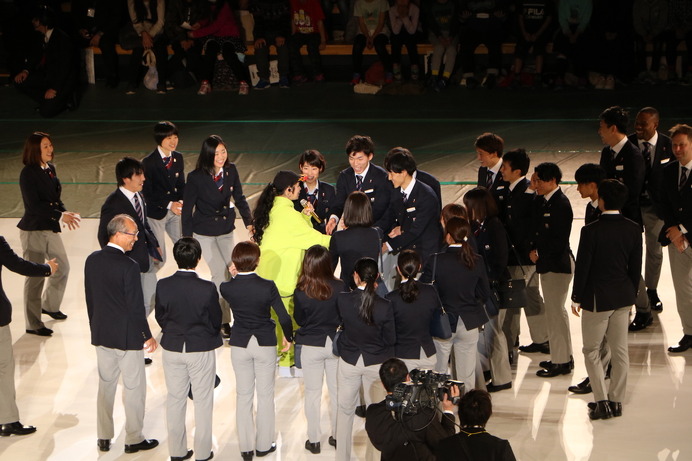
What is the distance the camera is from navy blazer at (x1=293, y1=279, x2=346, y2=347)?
205 inches

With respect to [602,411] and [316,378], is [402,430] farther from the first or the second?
[602,411]

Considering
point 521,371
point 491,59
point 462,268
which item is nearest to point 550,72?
point 491,59

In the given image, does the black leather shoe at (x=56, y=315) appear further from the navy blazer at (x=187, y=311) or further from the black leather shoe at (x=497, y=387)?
the black leather shoe at (x=497, y=387)

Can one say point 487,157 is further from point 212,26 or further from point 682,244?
point 212,26

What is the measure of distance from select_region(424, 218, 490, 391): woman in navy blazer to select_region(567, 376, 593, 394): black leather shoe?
995 mm

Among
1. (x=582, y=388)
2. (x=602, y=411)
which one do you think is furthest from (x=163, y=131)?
(x=602, y=411)

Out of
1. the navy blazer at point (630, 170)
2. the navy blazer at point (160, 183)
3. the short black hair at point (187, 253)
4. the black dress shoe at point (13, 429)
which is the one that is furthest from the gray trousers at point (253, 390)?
the navy blazer at point (630, 170)

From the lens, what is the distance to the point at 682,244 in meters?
6.55

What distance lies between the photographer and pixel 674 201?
662 cm

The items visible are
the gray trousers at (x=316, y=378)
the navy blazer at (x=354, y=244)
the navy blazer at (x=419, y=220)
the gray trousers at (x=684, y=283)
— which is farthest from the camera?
the gray trousers at (x=684, y=283)

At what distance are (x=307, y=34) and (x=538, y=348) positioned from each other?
8131mm

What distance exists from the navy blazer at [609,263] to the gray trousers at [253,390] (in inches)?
82.2

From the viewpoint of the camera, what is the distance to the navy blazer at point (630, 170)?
680 centimetres

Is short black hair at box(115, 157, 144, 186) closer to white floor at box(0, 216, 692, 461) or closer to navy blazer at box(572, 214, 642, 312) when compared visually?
white floor at box(0, 216, 692, 461)
